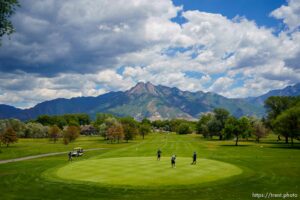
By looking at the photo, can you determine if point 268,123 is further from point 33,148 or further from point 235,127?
point 33,148

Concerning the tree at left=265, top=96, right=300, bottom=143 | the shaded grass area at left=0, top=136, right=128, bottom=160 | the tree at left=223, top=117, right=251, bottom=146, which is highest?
the tree at left=265, top=96, right=300, bottom=143

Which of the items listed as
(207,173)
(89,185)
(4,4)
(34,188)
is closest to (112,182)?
(89,185)

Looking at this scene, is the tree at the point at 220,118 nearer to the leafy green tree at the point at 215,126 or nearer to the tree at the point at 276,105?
the leafy green tree at the point at 215,126

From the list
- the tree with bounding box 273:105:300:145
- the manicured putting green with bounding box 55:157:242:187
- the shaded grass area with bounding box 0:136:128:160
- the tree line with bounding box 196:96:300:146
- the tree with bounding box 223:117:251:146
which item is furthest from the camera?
the tree with bounding box 223:117:251:146

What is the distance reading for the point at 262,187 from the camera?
129ft

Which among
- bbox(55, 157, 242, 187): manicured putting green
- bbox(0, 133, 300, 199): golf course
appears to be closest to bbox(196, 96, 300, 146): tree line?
bbox(0, 133, 300, 199): golf course

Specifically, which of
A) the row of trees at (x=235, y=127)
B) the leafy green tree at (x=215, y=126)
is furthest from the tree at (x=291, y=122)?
the leafy green tree at (x=215, y=126)

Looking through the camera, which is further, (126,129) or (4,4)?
(126,129)

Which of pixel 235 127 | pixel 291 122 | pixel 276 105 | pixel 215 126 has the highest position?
pixel 276 105

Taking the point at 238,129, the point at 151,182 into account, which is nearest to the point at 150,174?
the point at 151,182

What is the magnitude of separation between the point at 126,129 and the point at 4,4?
138 m

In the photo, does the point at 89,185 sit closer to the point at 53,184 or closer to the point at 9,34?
the point at 53,184

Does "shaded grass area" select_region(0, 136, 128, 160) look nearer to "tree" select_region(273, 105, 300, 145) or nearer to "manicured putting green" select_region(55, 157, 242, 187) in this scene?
"manicured putting green" select_region(55, 157, 242, 187)

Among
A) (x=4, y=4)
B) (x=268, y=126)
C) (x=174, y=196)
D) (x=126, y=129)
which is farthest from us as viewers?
(x=126, y=129)
